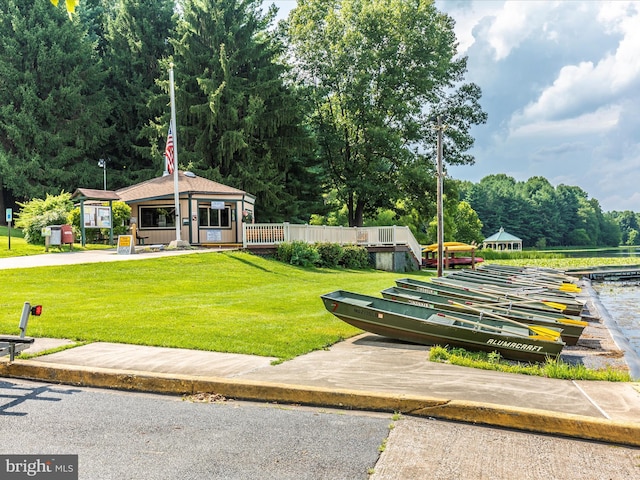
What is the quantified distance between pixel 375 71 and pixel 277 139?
9073 millimetres

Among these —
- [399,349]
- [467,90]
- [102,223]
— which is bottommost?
[399,349]

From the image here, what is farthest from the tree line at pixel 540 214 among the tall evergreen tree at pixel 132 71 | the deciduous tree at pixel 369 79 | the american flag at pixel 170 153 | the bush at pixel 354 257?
the american flag at pixel 170 153

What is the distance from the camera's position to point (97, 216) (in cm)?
2467

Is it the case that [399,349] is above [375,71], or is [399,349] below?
below

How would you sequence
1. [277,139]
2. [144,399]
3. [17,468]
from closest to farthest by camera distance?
[17,468], [144,399], [277,139]

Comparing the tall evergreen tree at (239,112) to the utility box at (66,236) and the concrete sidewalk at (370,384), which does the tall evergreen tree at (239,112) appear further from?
the concrete sidewalk at (370,384)

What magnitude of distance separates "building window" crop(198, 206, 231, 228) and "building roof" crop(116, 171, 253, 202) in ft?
3.69

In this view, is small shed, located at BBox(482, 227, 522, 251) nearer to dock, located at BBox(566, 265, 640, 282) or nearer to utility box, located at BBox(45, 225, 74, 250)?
dock, located at BBox(566, 265, 640, 282)

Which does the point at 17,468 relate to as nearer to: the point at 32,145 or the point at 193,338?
the point at 193,338

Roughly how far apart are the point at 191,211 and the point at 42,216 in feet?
24.0

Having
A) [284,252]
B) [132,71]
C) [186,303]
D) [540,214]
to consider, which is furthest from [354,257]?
[540,214]

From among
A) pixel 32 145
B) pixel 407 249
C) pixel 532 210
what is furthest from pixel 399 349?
pixel 532 210

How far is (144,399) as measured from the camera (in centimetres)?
529

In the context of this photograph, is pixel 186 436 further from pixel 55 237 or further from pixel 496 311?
pixel 55 237
